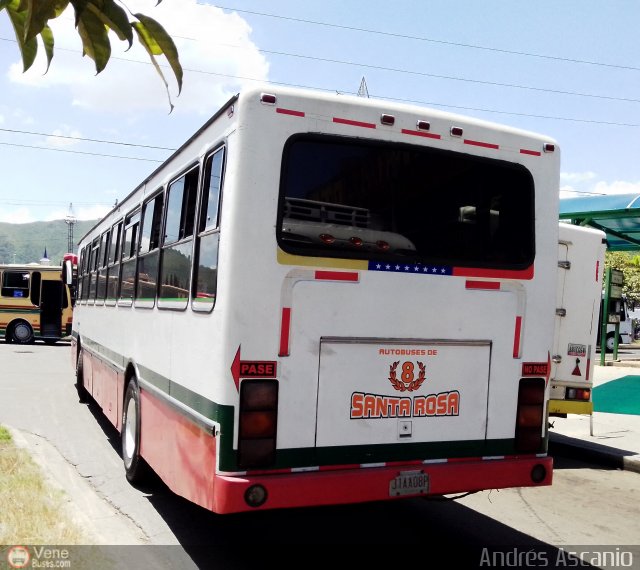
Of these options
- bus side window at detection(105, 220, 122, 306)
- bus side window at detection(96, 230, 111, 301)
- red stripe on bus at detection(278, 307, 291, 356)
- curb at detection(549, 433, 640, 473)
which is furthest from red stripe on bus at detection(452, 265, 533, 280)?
bus side window at detection(96, 230, 111, 301)

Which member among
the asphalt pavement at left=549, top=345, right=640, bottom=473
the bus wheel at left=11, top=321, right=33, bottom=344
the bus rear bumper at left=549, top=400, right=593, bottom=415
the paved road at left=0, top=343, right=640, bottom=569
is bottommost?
the bus wheel at left=11, top=321, right=33, bottom=344

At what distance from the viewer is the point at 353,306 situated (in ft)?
14.3

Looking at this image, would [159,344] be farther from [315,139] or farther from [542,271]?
[542,271]

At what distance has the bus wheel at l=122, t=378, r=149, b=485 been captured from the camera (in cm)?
629

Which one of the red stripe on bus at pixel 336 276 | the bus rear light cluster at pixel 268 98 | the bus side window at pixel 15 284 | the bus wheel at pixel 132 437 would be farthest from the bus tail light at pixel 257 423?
the bus side window at pixel 15 284

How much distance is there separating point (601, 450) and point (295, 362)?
606 centimetres

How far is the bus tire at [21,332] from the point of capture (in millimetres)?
25438

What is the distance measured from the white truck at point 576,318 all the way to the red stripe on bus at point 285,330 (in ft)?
17.8

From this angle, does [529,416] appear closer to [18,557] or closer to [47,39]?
[18,557]

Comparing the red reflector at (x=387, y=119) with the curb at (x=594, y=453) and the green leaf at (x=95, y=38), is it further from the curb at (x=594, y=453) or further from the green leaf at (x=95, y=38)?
the curb at (x=594, y=453)

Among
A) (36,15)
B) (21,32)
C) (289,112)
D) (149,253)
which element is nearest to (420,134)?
(289,112)

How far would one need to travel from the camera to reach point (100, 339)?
9.06 meters

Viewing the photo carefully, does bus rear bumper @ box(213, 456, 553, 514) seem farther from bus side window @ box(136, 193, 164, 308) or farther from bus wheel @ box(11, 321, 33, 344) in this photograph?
bus wheel @ box(11, 321, 33, 344)

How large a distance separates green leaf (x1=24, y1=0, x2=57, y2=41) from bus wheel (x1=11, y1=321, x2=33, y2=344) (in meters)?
26.2
